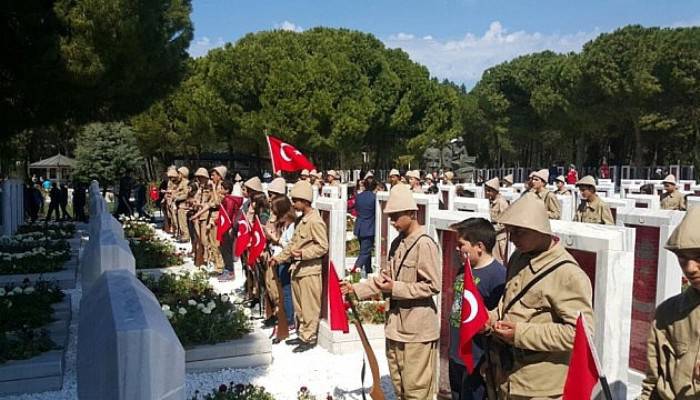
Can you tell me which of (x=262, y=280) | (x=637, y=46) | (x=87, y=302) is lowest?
(x=262, y=280)

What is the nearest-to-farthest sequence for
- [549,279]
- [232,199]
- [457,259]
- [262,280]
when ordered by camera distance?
1. [549,279]
2. [457,259]
3. [262,280]
4. [232,199]

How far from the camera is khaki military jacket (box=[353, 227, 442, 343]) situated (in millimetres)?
4668

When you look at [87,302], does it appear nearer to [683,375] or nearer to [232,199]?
[683,375]

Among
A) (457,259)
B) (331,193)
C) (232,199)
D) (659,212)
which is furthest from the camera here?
(331,193)

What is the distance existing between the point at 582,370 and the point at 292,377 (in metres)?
4.21

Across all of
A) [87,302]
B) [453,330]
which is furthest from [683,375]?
[87,302]

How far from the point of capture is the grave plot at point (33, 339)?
6160 mm

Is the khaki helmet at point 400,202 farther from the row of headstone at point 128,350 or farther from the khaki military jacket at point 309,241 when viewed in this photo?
the row of headstone at point 128,350

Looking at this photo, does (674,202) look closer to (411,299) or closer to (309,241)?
(309,241)

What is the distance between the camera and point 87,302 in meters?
1.41

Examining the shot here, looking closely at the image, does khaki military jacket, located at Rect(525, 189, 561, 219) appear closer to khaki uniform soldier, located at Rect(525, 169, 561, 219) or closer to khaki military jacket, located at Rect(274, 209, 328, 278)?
khaki uniform soldier, located at Rect(525, 169, 561, 219)

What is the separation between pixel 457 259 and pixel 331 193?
9868mm

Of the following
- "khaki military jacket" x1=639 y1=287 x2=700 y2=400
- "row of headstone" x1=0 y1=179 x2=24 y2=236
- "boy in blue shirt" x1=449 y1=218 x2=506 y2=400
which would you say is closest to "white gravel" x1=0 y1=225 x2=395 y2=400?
"boy in blue shirt" x1=449 y1=218 x2=506 y2=400

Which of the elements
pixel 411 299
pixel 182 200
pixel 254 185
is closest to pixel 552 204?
pixel 254 185
